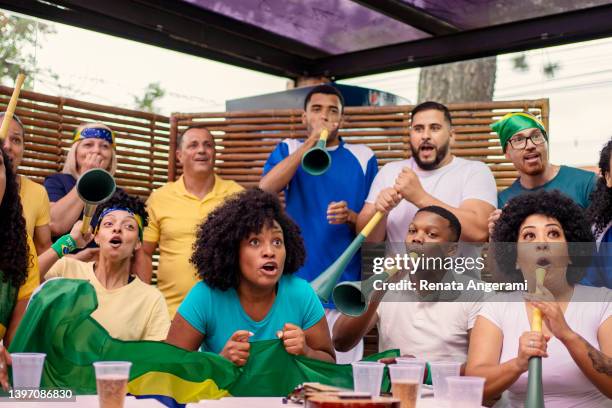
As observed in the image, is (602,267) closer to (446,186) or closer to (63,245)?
(446,186)

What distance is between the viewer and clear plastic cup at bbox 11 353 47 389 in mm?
2133

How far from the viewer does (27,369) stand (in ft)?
7.07

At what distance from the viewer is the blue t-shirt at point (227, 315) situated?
3346mm

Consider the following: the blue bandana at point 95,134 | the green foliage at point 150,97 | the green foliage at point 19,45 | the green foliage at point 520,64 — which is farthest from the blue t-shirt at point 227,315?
the green foliage at point 150,97

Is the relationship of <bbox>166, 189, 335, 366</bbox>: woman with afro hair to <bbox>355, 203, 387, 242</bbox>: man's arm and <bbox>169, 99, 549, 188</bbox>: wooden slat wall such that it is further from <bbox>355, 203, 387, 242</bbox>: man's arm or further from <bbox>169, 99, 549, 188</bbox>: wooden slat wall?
<bbox>169, 99, 549, 188</bbox>: wooden slat wall

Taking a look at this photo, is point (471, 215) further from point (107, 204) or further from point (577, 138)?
point (577, 138)

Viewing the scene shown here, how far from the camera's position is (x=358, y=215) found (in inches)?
181

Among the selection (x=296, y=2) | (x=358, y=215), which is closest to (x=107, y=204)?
(x=358, y=215)

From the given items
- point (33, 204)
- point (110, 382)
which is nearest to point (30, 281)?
point (33, 204)

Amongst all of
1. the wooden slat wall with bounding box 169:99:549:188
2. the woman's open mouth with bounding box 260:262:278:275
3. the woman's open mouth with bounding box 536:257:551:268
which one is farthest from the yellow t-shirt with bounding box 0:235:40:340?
the wooden slat wall with bounding box 169:99:549:188

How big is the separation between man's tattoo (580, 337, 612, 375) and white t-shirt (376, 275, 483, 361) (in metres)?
0.67

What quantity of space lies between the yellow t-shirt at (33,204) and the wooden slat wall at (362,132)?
2122mm

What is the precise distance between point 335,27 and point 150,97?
3856 mm

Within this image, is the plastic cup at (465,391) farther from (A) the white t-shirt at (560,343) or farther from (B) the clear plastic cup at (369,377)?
(A) the white t-shirt at (560,343)
